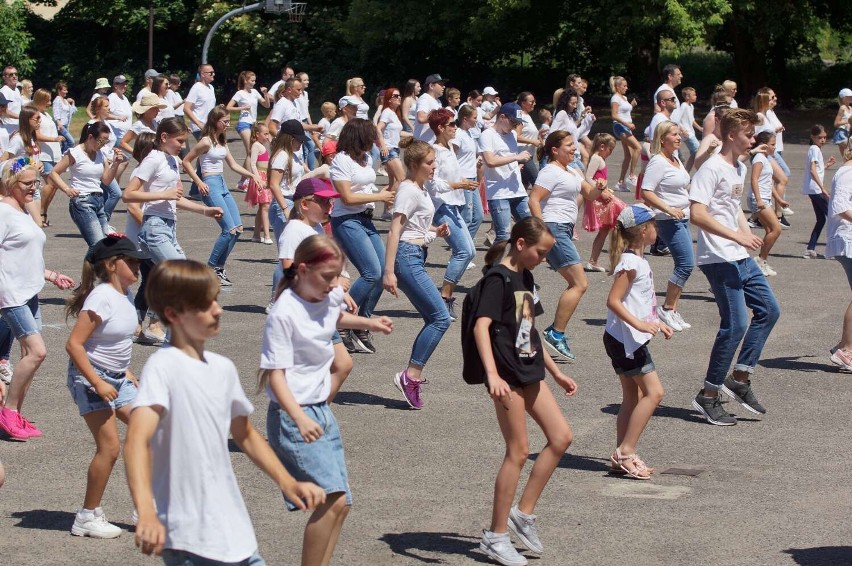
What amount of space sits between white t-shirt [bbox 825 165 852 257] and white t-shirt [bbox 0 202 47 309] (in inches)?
234

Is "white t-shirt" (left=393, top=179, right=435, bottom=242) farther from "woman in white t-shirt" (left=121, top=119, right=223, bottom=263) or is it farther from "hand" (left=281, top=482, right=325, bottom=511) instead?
"hand" (left=281, top=482, right=325, bottom=511)

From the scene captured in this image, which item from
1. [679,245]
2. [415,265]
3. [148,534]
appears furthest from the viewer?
[679,245]

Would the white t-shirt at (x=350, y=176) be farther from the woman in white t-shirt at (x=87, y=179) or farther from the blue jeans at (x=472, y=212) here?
the blue jeans at (x=472, y=212)

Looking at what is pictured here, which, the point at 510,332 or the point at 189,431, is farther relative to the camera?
the point at 510,332

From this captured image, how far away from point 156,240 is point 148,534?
6.93m

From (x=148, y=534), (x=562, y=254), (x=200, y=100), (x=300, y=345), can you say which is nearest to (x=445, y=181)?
(x=562, y=254)

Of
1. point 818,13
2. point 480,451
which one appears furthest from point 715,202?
point 818,13

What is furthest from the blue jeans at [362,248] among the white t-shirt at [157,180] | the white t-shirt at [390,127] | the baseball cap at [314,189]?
the white t-shirt at [390,127]

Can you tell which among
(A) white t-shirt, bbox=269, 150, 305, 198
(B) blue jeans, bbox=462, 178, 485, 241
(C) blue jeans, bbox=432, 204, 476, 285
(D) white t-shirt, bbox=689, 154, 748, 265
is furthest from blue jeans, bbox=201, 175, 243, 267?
(D) white t-shirt, bbox=689, 154, 748, 265

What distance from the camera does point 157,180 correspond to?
421 inches

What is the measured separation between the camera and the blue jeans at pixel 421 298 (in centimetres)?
895

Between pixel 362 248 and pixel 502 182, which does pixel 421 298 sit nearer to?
pixel 362 248

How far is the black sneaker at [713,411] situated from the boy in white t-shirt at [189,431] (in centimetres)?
500

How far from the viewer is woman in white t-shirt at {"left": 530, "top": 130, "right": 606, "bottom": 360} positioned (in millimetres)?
10516
